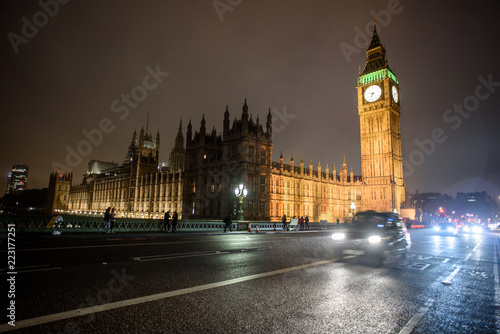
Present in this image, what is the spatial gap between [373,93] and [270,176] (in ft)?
120

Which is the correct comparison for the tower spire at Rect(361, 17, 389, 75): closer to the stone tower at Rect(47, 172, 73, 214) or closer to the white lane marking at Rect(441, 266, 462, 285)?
the white lane marking at Rect(441, 266, 462, 285)

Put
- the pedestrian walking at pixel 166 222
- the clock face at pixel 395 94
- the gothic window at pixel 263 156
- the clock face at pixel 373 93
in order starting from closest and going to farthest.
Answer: the pedestrian walking at pixel 166 222
the gothic window at pixel 263 156
the clock face at pixel 373 93
the clock face at pixel 395 94

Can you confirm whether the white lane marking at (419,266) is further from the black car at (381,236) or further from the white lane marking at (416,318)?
→ the white lane marking at (416,318)

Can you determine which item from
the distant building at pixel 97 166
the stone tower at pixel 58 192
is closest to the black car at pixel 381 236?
the distant building at pixel 97 166

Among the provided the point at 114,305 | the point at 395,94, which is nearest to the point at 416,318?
the point at 114,305

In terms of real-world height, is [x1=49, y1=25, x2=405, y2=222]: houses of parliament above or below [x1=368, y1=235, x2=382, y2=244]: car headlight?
above

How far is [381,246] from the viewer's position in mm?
10133

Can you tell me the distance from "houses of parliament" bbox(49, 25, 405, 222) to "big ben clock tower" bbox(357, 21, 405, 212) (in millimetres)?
207

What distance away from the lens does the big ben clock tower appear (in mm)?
64688

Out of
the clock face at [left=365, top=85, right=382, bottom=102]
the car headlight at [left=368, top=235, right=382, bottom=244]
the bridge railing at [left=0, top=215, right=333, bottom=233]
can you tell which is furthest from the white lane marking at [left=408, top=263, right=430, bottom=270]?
the clock face at [left=365, top=85, right=382, bottom=102]

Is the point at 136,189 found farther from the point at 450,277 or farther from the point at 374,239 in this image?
the point at 450,277

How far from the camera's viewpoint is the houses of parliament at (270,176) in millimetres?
51031

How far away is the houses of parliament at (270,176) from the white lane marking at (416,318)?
42.8 metres

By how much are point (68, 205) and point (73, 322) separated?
496 ft
